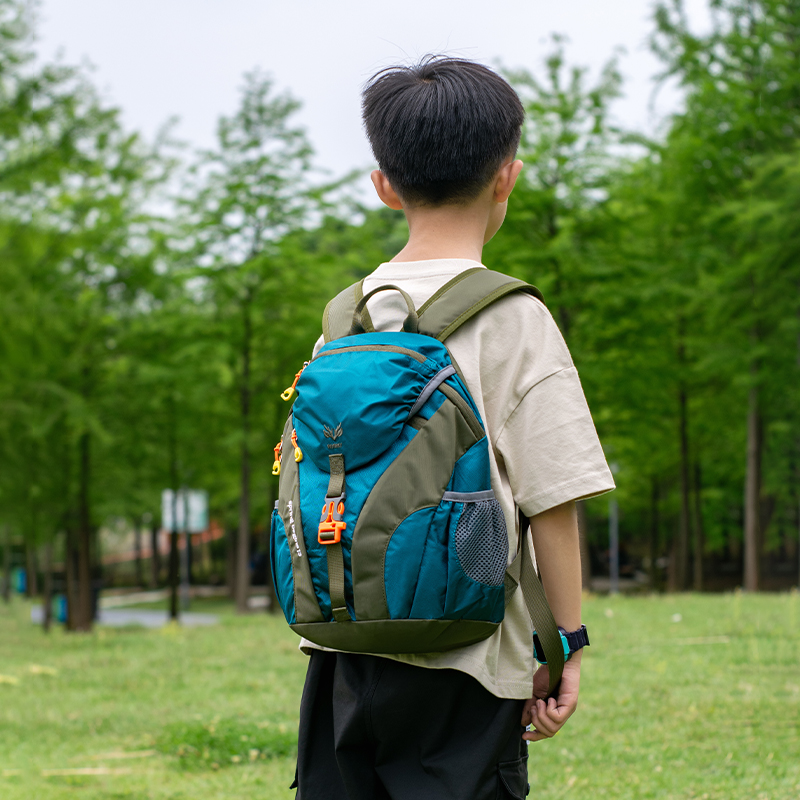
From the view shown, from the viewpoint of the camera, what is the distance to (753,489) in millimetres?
15898

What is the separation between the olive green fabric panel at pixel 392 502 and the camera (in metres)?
1.47

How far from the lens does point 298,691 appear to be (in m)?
7.17

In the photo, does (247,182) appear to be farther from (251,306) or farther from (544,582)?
(544,582)

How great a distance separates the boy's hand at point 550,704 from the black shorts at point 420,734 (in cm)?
3

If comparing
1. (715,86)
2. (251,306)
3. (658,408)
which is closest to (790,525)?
(658,408)

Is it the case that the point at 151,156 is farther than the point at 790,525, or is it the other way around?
the point at 790,525

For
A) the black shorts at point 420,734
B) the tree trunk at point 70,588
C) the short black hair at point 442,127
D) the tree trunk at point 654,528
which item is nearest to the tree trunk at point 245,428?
the tree trunk at point 70,588

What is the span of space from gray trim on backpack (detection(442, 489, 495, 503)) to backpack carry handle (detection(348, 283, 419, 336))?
32 cm

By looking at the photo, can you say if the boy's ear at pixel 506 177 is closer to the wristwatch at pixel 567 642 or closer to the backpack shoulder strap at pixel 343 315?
the backpack shoulder strap at pixel 343 315

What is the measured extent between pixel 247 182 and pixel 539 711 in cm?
1499

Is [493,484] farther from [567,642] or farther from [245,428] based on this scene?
[245,428]

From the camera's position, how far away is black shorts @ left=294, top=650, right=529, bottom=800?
60.7 inches

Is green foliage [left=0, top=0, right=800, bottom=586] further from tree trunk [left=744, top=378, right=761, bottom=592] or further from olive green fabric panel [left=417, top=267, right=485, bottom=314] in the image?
olive green fabric panel [left=417, top=267, right=485, bottom=314]

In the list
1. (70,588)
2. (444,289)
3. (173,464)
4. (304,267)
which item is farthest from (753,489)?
(444,289)
